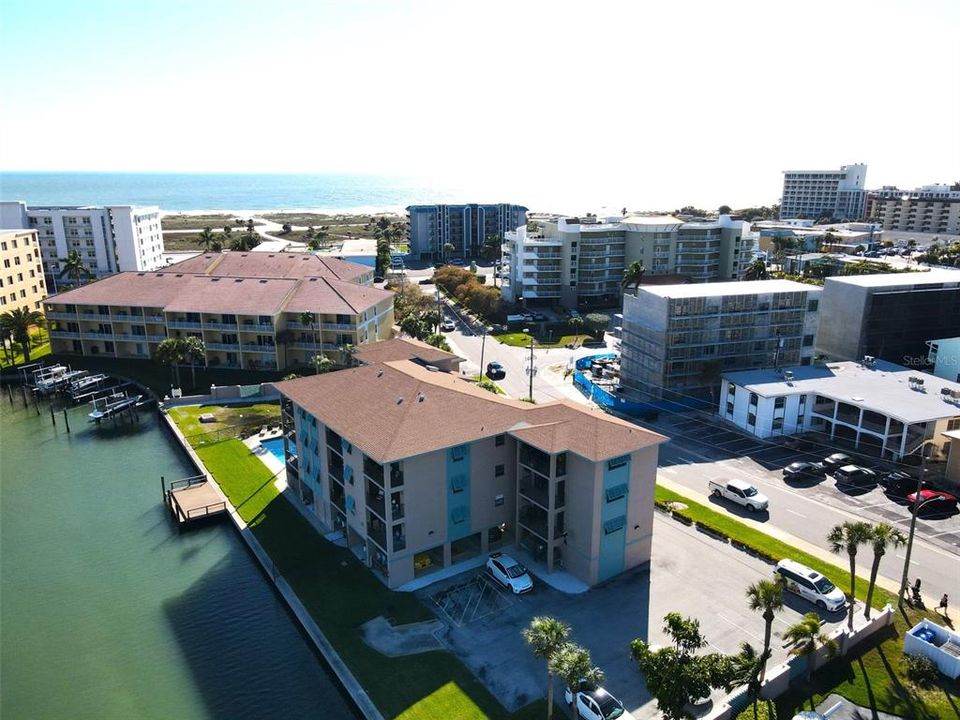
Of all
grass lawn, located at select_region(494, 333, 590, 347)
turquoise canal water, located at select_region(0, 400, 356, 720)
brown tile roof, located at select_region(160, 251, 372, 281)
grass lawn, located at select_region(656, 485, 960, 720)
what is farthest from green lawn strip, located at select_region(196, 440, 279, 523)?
grass lawn, located at select_region(494, 333, 590, 347)

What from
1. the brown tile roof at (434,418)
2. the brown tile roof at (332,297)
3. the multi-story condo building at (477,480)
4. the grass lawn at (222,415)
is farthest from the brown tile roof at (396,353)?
the brown tile roof at (332,297)

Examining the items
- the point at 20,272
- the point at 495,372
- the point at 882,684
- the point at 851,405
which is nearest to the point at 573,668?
the point at 882,684

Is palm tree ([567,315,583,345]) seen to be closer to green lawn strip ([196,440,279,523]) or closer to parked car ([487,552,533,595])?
green lawn strip ([196,440,279,523])

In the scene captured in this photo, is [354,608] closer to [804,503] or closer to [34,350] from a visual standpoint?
[804,503]

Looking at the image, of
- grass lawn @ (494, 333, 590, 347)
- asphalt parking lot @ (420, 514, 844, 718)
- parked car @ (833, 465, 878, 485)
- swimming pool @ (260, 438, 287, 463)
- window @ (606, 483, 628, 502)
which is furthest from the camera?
grass lawn @ (494, 333, 590, 347)

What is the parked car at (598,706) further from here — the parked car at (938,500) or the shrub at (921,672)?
the parked car at (938,500)

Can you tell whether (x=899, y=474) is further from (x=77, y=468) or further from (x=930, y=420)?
(x=77, y=468)
